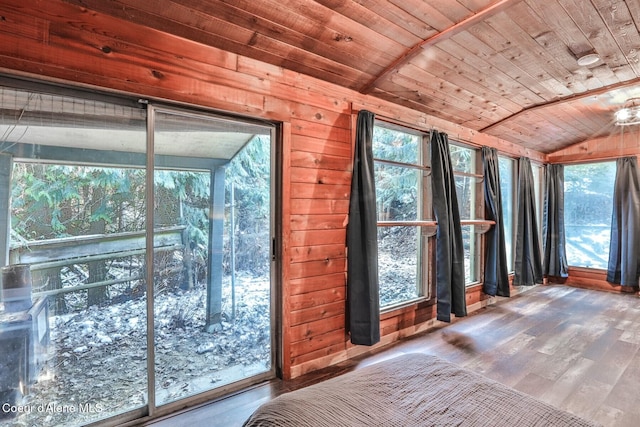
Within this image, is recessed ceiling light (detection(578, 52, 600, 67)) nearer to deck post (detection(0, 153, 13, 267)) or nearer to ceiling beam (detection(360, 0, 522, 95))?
ceiling beam (detection(360, 0, 522, 95))

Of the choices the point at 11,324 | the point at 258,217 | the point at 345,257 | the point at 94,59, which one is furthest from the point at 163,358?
the point at 94,59

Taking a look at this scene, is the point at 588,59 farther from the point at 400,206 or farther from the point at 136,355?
the point at 136,355

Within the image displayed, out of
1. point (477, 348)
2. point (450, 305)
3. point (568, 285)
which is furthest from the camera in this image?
point (568, 285)

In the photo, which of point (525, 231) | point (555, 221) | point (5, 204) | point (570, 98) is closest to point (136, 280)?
point (5, 204)

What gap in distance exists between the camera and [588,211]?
5.20 m

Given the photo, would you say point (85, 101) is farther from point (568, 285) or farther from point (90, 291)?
point (568, 285)

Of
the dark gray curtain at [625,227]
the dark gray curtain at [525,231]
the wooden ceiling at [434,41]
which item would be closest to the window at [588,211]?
the dark gray curtain at [625,227]

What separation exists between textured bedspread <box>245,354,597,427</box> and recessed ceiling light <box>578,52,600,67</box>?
2708mm

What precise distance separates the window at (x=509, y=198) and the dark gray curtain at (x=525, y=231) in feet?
0.50

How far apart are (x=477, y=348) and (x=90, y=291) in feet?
10.1

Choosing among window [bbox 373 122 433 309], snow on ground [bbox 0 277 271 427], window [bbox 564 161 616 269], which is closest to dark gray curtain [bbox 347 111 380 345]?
window [bbox 373 122 433 309]

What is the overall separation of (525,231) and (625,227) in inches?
60.7

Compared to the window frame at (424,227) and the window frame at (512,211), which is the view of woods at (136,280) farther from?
the window frame at (512,211)

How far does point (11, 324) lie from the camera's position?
4.91 feet
